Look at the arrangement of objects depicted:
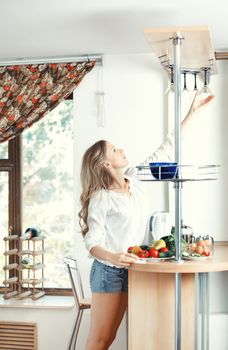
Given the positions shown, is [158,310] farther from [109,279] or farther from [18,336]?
[18,336]

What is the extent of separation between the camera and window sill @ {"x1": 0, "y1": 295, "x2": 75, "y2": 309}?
489 centimetres

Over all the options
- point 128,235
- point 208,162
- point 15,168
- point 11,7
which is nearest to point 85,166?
point 128,235

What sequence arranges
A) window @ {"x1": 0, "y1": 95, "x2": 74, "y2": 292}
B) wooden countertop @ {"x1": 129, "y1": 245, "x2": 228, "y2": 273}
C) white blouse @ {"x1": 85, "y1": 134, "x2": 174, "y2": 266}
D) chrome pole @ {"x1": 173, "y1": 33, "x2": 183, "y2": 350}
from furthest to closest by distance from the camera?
1. window @ {"x1": 0, "y1": 95, "x2": 74, "y2": 292}
2. white blouse @ {"x1": 85, "y1": 134, "x2": 174, "y2": 266}
3. chrome pole @ {"x1": 173, "y1": 33, "x2": 183, "y2": 350}
4. wooden countertop @ {"x1": 129, "y1": 245, "x2": 228, "y2": 273}

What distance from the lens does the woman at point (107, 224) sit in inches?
135

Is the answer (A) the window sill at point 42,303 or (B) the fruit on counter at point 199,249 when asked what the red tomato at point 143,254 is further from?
(A) the window sill at point 42,303

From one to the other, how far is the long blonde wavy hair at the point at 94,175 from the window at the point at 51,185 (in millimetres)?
1758

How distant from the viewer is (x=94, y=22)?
398 cm

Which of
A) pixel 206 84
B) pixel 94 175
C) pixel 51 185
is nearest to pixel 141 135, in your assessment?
pixel 51 185

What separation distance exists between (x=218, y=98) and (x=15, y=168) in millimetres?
1722

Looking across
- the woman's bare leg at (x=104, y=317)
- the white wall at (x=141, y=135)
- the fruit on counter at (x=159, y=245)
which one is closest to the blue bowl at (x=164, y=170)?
the fruit on counter at (x=159, y=245)

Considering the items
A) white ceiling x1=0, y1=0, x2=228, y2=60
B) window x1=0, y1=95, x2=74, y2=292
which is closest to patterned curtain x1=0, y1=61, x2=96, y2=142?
white ceiling x1=0, y1=0, x2=228, y2=60

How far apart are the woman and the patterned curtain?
1537 millimetres

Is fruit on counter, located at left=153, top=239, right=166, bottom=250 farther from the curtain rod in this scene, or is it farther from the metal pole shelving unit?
the curtain rod

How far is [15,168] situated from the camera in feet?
17.2
